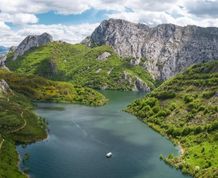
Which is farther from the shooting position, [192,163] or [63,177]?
[192,163]

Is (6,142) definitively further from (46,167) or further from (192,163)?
(192,163)

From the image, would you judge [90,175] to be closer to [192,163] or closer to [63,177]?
[63,177]

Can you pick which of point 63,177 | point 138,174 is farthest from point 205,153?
point 63,177

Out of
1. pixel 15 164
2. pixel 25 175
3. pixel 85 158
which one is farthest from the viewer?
pixel 85 158

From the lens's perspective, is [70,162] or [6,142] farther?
[6,142]

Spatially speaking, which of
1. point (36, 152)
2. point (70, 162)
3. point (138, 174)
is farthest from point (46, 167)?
point (138, 174)

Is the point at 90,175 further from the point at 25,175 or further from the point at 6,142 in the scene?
the point at 6,142

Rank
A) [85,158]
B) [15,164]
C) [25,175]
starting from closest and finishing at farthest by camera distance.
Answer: [25,175] → [15,164] → [85,158]
